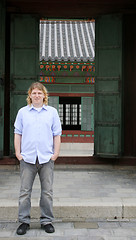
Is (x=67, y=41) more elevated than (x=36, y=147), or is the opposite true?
(x=67, y=41)

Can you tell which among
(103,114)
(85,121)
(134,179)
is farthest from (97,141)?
(85,121)

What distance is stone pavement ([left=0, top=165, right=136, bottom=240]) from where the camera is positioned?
3.54 metres

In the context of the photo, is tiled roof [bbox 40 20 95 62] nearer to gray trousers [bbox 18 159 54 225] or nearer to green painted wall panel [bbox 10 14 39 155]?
green painted wall panel [bbox 10 14 39 155]

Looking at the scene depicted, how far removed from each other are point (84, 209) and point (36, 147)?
1.34m

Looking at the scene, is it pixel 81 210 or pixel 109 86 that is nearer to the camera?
pixel 81 210

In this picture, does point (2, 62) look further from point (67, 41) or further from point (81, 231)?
point (67, 41)

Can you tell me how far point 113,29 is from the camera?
277 inches

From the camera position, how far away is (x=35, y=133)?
3408 millimetres

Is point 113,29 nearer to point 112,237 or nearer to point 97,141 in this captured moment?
point 97,141

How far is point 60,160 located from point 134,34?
3.56m

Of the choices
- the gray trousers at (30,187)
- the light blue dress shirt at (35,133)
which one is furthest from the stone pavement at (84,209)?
the light blue dress shirt at (35,133)

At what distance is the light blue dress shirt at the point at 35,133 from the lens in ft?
11.2

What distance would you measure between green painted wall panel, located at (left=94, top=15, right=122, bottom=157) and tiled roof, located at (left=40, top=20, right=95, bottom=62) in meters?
4.82

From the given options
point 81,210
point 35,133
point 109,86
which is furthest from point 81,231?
point 109,86
